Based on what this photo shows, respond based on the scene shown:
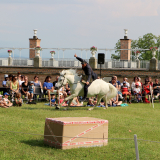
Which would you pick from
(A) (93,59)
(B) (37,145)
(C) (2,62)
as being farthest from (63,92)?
(C) (2,62)

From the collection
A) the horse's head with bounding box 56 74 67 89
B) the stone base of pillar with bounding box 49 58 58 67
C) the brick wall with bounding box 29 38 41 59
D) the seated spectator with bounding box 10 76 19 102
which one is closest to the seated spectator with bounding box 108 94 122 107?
the horse's head with bounding box 56 74 67 89

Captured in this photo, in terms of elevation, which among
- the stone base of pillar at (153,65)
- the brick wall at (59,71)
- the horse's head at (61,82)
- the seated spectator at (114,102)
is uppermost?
the stone base of pillar at (153,65)

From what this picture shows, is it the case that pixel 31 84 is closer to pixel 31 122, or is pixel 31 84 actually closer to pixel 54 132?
pixel 31 122

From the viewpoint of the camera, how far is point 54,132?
8.09 metres

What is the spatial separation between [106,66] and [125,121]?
77.3 feet

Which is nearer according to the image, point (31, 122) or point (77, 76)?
point (31, 122)

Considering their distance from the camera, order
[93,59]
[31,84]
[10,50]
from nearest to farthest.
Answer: [31,84] → [93,59] → [10,50]

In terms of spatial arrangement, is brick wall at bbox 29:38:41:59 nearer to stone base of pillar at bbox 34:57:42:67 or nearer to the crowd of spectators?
stone base of pillar at bbox 34:57:42:67

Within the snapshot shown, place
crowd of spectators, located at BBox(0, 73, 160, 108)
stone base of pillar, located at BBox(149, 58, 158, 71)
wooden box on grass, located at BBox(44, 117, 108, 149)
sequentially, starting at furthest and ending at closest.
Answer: stone base of pillar, located at BBox(149, 58, 158, 71), crowd of spectators, located at BBox(0, 73, 160, 108), wooden box on grass, located at BBox(44, 117, 108, 149)

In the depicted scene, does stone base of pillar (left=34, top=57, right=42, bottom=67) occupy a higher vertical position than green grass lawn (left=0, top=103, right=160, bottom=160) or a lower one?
higher

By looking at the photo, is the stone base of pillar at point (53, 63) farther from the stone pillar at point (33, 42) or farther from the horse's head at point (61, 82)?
the horse's head at point (61, 82)

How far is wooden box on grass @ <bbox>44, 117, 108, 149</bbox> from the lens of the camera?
7.84 meters

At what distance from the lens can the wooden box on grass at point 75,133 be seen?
7844mm

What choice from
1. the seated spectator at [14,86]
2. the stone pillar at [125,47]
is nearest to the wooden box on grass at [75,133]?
the seated spectator at [14,86]
